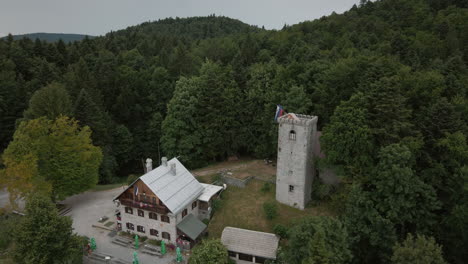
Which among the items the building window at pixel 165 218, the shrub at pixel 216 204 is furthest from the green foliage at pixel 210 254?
the shrub at pixel 216 204

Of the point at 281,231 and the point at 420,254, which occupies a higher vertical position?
the point at 420,254

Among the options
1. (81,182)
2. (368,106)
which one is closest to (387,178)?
(368,106)

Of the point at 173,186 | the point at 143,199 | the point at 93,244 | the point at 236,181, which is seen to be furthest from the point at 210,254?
the point at 236,181

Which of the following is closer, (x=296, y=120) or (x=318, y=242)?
(x=318, y=242)

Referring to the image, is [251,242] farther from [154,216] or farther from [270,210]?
[154,216]

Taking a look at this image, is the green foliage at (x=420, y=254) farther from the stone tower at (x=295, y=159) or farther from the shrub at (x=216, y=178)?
the shrub at (x=216, y=178)

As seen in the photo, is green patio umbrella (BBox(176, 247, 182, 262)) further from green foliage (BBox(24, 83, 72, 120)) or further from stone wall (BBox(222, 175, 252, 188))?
green foliage (BBox(24, 83, 72, 120))

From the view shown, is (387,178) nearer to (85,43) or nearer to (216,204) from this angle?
(216,204)
